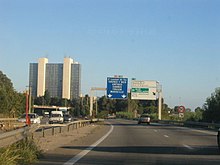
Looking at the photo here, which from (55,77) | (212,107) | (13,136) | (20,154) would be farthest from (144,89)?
(55,77)

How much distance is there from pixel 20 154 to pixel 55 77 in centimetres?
12606

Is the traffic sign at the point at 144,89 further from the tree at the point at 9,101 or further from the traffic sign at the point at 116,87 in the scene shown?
the tree at the point at 9,101

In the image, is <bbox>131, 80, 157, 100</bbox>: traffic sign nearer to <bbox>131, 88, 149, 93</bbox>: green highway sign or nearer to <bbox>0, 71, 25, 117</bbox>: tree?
<bbox>131, 88, 149, 93</bbox>: green highway sign

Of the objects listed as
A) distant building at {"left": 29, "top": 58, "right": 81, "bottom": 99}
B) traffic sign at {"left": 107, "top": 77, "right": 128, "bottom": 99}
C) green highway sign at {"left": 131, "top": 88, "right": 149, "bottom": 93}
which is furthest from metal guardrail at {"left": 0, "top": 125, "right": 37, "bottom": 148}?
distant building at {"left": 29, "top": 58, "right": 81, "bottom": 99}

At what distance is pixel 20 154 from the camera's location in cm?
1330

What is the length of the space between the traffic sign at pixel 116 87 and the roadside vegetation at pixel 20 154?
4711 centimetres

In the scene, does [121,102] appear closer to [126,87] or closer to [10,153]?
[126,87]

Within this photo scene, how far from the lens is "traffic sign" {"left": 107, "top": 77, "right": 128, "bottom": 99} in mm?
62281

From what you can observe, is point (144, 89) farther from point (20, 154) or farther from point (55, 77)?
point (55, 77)

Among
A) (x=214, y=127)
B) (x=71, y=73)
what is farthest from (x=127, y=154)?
(x=71, y=73)

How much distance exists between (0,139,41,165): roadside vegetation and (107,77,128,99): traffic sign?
4711 cm

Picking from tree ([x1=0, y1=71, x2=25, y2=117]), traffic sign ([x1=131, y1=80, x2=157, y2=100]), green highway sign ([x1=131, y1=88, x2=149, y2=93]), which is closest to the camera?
tree ([x1=0, y1=71, x2=25, y2=117])

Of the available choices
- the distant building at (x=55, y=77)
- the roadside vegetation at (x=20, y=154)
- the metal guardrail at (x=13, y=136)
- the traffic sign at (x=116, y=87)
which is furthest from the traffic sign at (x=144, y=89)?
the distant building at (x=55, y=77)

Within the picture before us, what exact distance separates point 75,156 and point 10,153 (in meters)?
3.78
